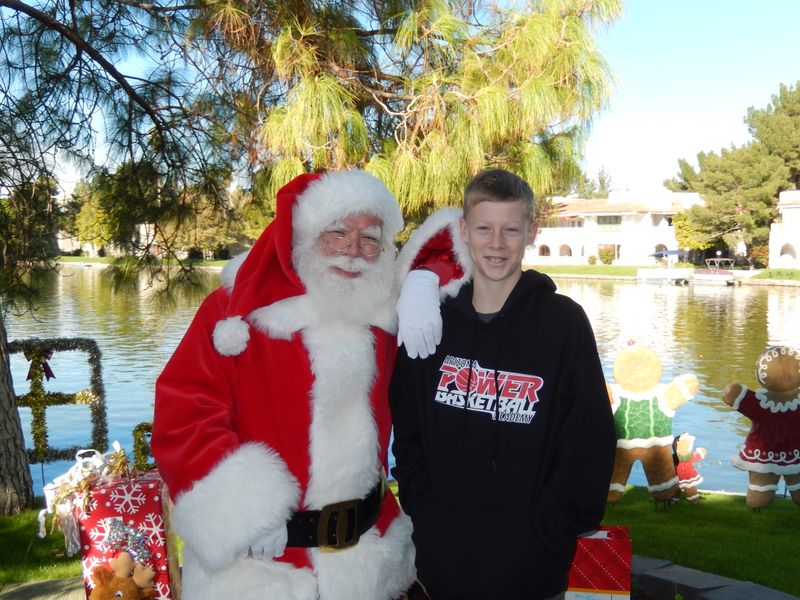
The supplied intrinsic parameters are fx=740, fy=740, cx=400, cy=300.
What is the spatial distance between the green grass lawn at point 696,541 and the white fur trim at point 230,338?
2452 mm

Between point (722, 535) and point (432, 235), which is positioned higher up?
point (432, 235)

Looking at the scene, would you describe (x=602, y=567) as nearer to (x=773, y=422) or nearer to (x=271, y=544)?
(x=271, y=544)

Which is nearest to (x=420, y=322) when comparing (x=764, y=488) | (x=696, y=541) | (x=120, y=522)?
(x=120, y=522)

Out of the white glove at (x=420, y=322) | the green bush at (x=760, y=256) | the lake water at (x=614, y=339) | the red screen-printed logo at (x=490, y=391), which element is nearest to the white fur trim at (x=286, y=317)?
the white glove at (x=420, y=322)

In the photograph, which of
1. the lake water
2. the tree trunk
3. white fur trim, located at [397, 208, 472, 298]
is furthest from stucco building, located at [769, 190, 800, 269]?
white fur trim, located at [397, 208, 472, 298]

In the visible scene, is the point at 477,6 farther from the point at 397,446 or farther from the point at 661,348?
the point at 661,348

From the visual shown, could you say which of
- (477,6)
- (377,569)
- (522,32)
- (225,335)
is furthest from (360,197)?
(477,6)

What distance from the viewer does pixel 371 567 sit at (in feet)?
6.58

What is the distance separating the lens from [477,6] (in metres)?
4.25

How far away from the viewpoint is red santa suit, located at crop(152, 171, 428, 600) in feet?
6.19

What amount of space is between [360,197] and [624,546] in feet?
4.96

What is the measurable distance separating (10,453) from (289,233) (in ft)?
11.0

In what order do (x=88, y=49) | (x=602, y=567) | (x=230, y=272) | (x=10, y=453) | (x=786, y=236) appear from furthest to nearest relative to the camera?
(x=786, y=236) → (x=10, y=453) → (x=88, y=49) → (x=602, y=567) → (x=230, y=272)

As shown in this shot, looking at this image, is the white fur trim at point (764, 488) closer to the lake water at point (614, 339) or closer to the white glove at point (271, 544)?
the lake water at point (614, 339)
